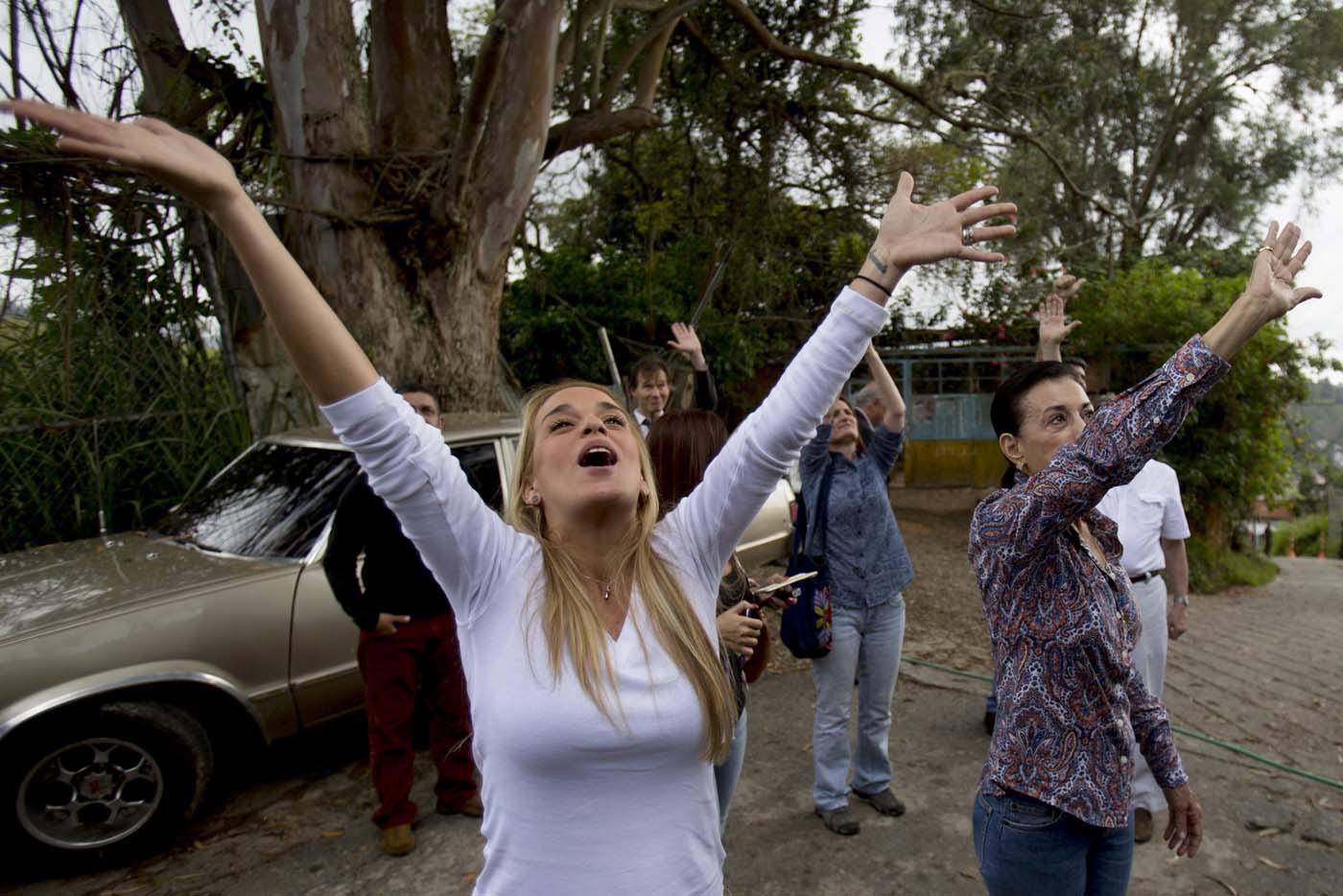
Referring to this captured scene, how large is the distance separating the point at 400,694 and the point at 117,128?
3073 mm

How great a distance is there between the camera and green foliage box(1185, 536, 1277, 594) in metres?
10.5

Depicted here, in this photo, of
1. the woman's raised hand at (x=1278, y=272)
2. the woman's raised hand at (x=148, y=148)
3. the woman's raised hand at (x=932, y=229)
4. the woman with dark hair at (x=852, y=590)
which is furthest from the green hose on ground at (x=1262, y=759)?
the woman's raised hand at (x=148, y=148)

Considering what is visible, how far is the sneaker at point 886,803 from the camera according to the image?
13.3 ft

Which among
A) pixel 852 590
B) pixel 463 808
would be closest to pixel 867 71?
pixel 852 590

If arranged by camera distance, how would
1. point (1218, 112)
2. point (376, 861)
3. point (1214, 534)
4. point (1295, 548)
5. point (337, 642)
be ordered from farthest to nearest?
point (1295, 548)
point (1218, 112)
point (1214, 534)
point (337, 642)
point (376, 861)

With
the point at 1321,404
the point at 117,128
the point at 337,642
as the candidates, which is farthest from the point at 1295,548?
the point at 117,128

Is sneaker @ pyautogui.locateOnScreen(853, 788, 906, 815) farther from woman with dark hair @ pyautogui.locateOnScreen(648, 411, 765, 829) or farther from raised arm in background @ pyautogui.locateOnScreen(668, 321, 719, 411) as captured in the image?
raised arm in background @ pyautogui.locateOnScreen(668, 321, 719, 411)

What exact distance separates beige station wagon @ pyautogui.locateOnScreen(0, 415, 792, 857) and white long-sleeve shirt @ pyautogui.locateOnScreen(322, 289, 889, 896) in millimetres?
1732

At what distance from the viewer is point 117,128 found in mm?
1229

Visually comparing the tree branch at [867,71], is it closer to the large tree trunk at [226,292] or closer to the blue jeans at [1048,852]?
the large tree trunk at [226,292]

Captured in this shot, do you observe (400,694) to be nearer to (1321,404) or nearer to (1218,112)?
(1321,404)

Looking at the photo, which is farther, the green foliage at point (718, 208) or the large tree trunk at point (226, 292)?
the green foliage at point (718, 208)

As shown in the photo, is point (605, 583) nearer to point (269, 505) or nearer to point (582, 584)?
point (582, 584)

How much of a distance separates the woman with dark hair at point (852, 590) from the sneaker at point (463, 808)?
1.59 metres
